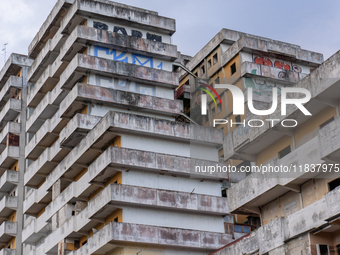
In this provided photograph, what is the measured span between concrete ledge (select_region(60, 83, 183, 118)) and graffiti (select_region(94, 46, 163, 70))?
9.77 ft

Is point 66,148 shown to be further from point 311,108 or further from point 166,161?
point 311,108

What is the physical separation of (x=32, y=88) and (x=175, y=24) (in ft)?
42.6

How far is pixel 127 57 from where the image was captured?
150 feet

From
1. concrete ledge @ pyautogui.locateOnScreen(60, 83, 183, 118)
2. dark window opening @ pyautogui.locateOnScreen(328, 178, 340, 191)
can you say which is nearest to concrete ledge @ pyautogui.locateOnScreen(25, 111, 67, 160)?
concrete ledge @ pyautogui.locateOnScreen(60, 83, 183, 118)

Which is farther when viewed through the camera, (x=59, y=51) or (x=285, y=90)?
(x=59, y=51)

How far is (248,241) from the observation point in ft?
86.5

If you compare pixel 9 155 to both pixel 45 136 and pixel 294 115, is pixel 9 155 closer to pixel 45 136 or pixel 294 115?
pixel 45 136

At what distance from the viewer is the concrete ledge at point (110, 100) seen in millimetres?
42719

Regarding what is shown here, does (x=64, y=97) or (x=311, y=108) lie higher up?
(x=64, y=97)

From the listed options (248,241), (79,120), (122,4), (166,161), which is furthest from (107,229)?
(122,4)

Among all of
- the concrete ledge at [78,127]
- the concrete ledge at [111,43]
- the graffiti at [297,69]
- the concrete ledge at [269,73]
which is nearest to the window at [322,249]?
the concrete ledge at [78,127]

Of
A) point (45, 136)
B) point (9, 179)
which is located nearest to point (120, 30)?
point (45, 136)

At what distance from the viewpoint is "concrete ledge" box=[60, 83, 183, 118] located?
42.7 m

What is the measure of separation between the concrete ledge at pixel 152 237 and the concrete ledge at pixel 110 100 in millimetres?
9283
